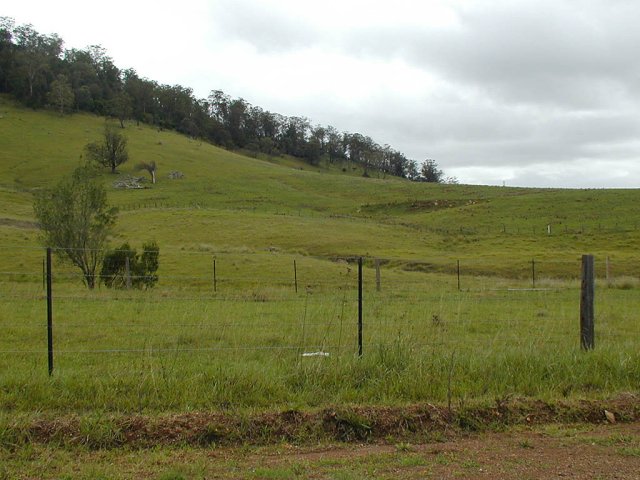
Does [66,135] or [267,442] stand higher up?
[66,135]

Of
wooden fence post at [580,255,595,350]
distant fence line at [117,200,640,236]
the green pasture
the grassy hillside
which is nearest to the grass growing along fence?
the green pasture

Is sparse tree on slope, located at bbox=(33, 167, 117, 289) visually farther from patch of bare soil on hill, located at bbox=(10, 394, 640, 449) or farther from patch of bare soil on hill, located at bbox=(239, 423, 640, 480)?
patch of bare soil on hill, located at bbox=(239, 423, 640, 480)

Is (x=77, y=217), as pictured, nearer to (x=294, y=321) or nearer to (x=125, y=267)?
(x=125, y=267)

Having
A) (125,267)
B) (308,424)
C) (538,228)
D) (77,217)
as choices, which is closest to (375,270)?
(125,267)

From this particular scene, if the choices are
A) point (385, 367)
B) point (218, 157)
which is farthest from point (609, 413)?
point (218, 157)

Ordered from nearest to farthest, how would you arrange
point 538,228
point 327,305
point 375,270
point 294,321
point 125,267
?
point 294,321 < point 327,305 < point 125,267 < point 375,270 < point 538,228

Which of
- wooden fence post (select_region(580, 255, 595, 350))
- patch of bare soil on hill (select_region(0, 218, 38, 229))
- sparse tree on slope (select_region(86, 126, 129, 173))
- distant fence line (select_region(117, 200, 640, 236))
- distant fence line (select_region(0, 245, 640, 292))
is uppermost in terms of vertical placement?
sparse tree on slope (select_region(86, 126, 129, 173))

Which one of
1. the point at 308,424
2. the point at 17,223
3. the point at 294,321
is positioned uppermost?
the point at 17,223

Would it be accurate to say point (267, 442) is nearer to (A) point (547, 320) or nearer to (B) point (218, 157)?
(A) point (547, 320)

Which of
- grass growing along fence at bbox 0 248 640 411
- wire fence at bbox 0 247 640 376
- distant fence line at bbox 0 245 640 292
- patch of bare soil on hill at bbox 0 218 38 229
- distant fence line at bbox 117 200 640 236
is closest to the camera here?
grass growing along fence at bbox 0 248 640 411

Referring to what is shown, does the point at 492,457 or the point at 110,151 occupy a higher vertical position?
the point at 110,151

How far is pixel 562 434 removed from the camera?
6.52m

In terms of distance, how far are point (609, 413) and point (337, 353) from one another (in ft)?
12.1

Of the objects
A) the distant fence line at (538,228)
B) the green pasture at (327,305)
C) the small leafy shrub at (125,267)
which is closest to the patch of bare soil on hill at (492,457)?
the green pasture at (327,305)
